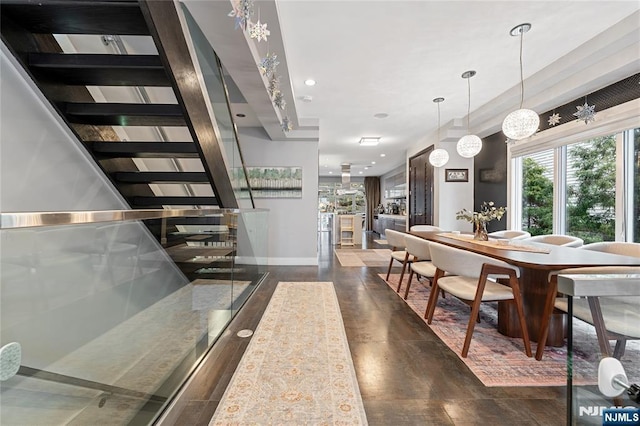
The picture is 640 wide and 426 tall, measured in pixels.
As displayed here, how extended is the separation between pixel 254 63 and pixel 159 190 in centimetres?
207

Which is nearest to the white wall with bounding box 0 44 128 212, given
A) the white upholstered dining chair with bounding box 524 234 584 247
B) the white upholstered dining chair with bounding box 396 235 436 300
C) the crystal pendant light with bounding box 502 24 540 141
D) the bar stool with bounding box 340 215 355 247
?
the white upholstered dining chair with bounding box 396 235 436 300

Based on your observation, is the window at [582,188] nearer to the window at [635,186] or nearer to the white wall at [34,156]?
the window at [635,186]

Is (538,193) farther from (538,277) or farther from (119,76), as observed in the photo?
(119,76)

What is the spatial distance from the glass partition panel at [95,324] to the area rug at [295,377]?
1.25 ft

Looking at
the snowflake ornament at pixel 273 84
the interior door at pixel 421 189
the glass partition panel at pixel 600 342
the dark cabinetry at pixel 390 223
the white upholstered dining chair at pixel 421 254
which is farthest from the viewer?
the dark cabinetry at pixel 390 223

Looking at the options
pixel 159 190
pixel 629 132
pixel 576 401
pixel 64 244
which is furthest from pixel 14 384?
pixel 629 132

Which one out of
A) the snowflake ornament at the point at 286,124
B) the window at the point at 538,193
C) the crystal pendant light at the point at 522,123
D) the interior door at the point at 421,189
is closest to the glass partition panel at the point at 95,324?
the snowflake ornament at the point at 286,124

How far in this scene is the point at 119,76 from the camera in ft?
6.45

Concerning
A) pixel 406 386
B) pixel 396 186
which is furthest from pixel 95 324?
pixel 396 186

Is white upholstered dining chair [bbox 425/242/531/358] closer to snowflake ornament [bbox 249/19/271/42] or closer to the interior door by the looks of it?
snowflake ornament [bbox 249/19/271/42]

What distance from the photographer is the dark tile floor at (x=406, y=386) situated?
1.46 meters

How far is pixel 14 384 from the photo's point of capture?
1.23 metres

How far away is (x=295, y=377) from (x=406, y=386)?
71cm

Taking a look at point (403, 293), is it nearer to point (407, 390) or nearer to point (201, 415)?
point (407, 390)
